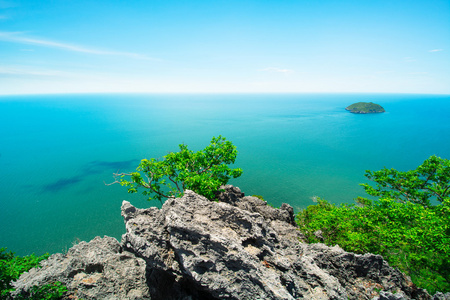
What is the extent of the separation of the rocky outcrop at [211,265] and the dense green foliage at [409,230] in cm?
294

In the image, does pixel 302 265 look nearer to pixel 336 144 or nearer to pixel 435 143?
pixel 336 144

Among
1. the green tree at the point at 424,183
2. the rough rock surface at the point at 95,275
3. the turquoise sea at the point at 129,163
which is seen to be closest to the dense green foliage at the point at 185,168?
the rough rock surface at the point at 95,275

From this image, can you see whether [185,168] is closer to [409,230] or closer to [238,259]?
[238,259]

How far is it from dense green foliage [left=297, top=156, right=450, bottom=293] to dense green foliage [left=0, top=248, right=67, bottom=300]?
14.6 meters

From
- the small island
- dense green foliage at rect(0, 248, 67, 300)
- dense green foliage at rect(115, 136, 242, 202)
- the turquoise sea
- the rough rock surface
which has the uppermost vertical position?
the small island

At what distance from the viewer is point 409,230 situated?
37.2 ft

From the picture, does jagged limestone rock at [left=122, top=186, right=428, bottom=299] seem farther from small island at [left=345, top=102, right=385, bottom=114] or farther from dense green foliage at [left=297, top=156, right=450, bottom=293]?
small island at [left=345, top=102, right=385, bottom=114]

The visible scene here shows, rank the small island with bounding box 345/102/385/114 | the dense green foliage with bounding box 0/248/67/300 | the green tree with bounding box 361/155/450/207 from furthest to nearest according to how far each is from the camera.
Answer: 1. the small island with bounding box 345/102/385/114
2. the green tree with bounding box 361/155/450/207
3. the dense green foliage with bounding box 0/248/67/300

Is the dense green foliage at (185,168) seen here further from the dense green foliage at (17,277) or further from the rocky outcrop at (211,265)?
the dense green foliage at (17,277)

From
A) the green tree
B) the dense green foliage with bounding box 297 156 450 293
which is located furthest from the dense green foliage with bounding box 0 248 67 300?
the green tree

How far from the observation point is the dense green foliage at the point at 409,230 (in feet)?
35.5

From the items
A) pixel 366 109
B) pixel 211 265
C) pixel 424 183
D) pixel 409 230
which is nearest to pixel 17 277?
pixel 211 265

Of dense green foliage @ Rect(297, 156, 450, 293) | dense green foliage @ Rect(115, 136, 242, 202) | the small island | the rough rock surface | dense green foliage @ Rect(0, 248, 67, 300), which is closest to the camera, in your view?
dense green foliage @ Rect(0, 248, 67, 300)

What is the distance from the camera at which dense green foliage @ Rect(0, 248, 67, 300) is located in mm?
6984
